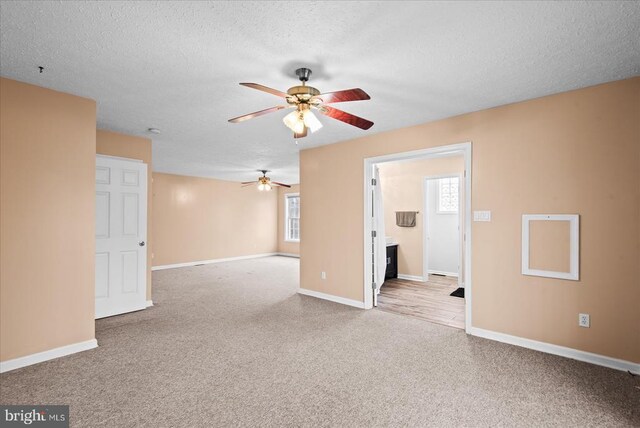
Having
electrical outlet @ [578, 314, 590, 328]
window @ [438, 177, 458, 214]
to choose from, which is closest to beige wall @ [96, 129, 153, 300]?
electrical outlet @ [578, 314, 590, 328]

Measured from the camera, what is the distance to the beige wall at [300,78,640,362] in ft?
8.67

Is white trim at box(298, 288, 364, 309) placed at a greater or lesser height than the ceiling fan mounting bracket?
lesser

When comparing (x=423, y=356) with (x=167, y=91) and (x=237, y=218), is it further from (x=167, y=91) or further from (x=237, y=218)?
(x=237, y=218)

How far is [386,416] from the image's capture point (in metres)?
2.02

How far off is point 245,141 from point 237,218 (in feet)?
16.8

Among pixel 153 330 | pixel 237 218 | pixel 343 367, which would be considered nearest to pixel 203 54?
pixel 343 367

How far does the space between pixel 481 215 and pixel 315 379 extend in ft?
7.85

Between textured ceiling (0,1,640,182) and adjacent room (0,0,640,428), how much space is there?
0.02 m

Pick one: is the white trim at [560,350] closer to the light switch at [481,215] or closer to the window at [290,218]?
the light switch at [481,215]

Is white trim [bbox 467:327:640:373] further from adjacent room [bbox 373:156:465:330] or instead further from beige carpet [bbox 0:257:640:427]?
adjacent room [bbox 373:156:465:330]

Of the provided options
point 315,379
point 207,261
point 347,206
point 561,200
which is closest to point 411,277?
point 347,206

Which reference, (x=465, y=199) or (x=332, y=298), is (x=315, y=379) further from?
(x=465, y=199)

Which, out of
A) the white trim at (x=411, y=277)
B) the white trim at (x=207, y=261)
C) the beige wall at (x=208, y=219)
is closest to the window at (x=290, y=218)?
the beige wall at (x=208, y=219)

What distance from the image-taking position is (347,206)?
462 cm
